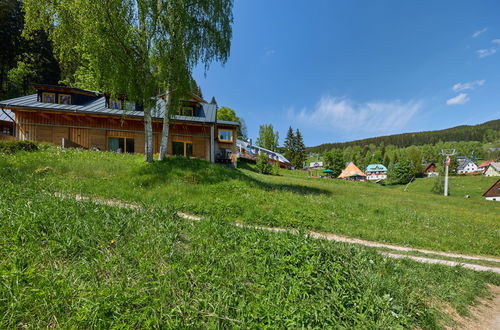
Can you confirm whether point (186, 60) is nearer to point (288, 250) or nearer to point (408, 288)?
point (288, 250)

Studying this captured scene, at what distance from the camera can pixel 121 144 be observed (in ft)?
70.2

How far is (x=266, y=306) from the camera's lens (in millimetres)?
2658

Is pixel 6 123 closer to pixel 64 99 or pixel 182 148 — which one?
pixel 64 99

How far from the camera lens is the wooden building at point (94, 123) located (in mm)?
19016

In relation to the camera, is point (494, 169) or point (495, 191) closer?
point (495, 191)

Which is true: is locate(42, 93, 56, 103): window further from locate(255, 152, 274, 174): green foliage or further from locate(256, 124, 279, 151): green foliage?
locate(256, 124, 279, 151): green foliage

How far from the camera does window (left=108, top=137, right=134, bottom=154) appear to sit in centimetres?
2108

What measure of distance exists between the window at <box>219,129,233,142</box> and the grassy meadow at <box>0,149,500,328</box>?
71.8 ft

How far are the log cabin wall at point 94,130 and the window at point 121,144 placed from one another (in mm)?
323

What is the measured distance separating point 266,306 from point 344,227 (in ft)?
24.6

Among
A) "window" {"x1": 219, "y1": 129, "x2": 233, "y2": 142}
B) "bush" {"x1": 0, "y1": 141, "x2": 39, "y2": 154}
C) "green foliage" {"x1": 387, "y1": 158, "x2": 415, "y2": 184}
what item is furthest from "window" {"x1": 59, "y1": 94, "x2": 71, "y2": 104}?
"green foliage" {"x1": 387, "y1": 158, "x2": 415, "y2": 184}

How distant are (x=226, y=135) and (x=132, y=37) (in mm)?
16981

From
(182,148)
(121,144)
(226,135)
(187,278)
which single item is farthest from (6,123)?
(187,278)

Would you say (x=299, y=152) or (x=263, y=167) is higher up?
(x=299, y=152)
